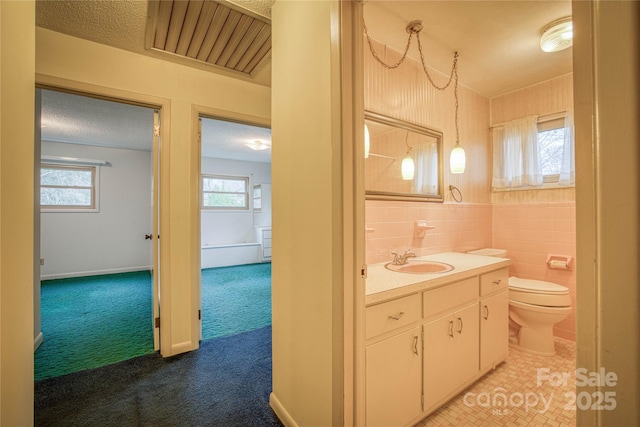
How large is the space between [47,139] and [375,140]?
5391mm

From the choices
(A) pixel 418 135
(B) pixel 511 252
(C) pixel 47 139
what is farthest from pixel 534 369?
(C) pixel 47 139

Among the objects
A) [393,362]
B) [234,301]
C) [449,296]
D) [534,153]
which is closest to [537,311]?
[449,296]

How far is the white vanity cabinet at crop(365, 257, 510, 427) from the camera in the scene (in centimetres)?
117

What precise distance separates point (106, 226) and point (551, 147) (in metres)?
6.57

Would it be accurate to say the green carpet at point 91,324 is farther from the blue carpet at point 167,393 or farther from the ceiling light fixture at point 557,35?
the ceiling light fixture at point 557,35

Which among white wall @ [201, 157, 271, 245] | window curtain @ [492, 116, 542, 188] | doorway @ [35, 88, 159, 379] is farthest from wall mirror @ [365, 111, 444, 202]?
white wall @ [201, 157, 271, 245]

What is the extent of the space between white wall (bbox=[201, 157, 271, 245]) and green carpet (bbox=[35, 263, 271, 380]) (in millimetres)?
1254

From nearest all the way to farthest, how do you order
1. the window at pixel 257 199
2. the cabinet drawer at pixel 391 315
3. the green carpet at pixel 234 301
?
the cabinet drawer at pixel 391 315, the green carpet at pixel 234 301, the window at pixel 257 199

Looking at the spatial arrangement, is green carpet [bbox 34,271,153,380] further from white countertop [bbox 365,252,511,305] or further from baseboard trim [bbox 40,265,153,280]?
white countertop [bbox 365,252,511,305]

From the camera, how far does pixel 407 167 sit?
81.6 inches

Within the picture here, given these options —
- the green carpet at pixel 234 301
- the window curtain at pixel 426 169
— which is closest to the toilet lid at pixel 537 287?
the window curtain at pixel 426 169

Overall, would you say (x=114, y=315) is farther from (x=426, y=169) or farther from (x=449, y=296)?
(x=426, y=169)

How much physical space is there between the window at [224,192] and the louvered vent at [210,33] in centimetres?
398

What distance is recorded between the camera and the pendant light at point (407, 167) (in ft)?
6.74
